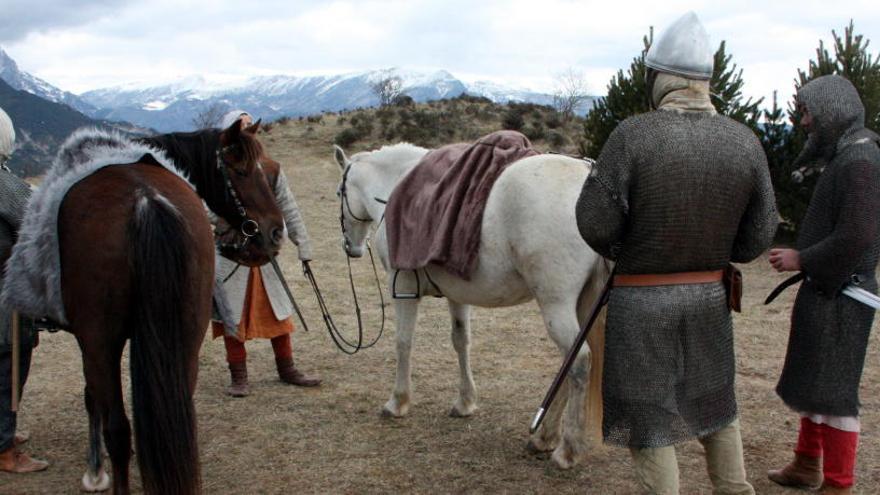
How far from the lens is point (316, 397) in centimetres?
463

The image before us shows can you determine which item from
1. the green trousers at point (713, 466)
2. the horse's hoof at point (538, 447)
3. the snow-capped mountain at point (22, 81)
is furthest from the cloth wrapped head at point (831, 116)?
the snow-capped mountain at point (22, 81)

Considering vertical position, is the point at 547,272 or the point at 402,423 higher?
the point at 547,272

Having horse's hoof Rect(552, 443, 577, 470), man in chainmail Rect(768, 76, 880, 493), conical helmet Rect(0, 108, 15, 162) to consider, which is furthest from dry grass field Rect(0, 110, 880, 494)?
conical helmet Rect(0, 108, 15, 162)

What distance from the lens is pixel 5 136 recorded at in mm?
3309

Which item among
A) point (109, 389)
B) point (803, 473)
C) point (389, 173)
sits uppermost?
point (389, 173)

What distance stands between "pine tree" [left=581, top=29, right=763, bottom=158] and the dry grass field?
4.12 metres

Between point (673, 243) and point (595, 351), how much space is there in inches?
49.1

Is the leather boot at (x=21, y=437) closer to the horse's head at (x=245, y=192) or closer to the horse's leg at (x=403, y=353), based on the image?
the horse's head at (x=245, y=192)

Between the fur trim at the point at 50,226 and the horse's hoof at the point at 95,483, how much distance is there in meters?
1.00

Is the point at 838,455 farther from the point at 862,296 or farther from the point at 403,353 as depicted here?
the point at 403,353

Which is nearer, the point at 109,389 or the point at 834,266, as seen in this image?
the point at 109,389

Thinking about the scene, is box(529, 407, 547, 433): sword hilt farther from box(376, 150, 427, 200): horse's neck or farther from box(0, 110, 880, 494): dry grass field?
box(376, 150, 427, 200): horse's neck

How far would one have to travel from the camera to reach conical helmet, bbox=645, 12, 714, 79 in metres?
2.14

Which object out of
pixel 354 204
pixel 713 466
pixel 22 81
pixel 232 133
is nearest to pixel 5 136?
pixel 232 133
